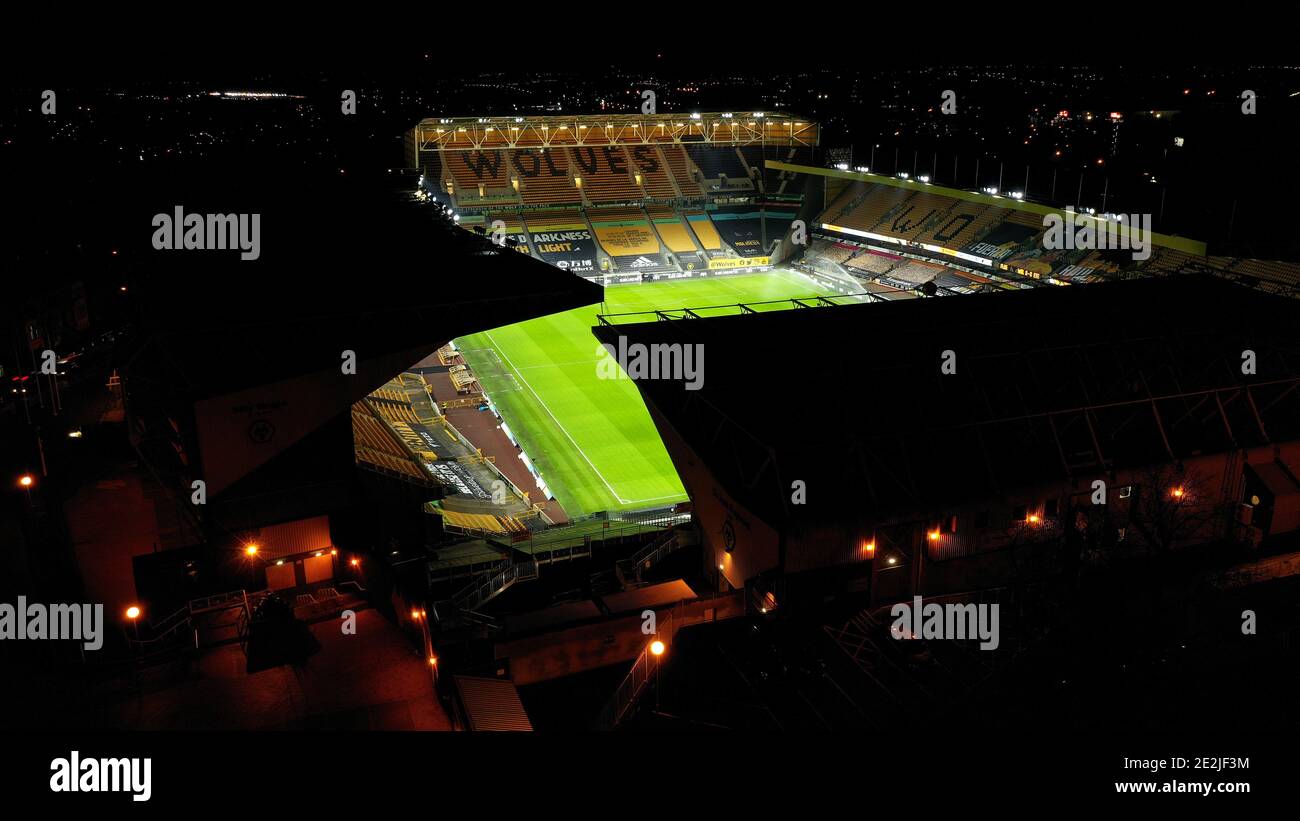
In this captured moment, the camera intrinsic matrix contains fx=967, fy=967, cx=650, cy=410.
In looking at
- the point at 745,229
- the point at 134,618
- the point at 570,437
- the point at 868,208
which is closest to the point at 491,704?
the point at 134,618

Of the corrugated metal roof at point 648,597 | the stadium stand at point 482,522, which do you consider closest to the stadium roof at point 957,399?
the corrugated metal roof at point 648,597

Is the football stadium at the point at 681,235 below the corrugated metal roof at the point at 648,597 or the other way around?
the other way around

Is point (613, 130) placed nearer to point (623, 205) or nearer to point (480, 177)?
point (623, 205)

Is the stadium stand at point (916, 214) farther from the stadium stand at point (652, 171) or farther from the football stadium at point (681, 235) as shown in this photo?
the stadium stand at point (652, 171)

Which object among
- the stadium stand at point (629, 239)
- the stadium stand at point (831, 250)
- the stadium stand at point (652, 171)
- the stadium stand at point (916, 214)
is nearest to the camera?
the stadium stand at point (916, 214)

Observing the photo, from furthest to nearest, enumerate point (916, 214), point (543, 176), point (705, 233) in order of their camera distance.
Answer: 1. point (543, 176)
2. point (705, 233)
3. point (916, 214)

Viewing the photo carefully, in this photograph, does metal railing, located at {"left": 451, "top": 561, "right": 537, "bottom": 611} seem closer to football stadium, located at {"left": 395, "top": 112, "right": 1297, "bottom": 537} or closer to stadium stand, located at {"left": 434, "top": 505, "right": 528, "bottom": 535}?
stadium stand, located at {"left": 434, "top": 505, "right": 528, "bottom": 535}

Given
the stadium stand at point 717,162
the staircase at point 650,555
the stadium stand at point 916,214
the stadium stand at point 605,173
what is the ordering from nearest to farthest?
the staircase at point 650,555, the stadium stand at point 916,214, the stadium stand at point 605,173, the stadium stand at point 717,162
